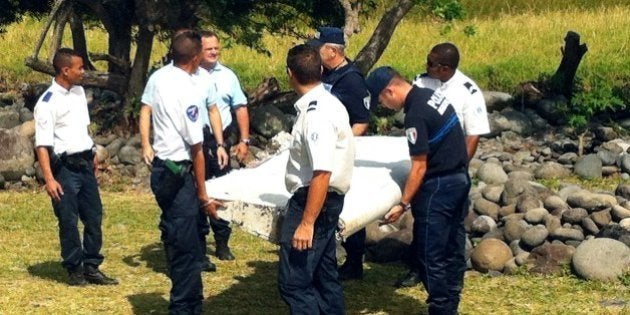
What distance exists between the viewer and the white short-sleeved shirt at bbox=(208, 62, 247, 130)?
29.5ft

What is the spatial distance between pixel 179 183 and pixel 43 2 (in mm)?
10191

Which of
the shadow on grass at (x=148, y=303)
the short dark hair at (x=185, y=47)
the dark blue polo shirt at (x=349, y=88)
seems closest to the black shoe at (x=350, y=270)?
the dark blue polo shirt at (x=349, y=88)

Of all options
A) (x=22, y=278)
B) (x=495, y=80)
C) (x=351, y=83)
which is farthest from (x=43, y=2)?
(x=351, y=83)

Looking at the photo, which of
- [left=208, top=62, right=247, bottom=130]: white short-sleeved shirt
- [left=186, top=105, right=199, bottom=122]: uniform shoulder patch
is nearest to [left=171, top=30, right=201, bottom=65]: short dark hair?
[left=186, top=105, right=199, bottom=122]: uniform shoulder patch

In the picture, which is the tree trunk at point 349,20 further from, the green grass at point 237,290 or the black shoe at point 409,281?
the black shoe at point 409,281

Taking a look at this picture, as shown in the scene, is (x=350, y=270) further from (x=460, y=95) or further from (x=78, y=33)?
(x=78, y=33)

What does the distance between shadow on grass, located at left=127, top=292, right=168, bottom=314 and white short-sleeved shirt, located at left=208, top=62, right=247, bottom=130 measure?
1549 millimetres

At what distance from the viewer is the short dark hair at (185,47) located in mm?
6848

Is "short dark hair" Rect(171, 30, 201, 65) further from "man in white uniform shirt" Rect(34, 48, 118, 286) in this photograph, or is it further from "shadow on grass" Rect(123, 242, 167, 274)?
"shadow on grass" Rect(123, 242, 167, 274)

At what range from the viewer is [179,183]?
6.87 meters

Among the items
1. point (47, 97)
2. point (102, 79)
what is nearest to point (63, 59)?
point (47, 97)

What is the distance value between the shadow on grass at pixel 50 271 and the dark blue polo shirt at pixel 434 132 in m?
3.19

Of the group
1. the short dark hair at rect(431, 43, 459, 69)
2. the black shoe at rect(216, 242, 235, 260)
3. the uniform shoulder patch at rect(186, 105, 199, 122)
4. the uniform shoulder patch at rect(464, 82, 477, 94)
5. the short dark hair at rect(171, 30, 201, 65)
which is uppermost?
the short dark hair at rect(171, 30, 201, 65)

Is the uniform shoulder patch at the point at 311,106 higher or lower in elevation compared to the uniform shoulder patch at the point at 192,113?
higher
